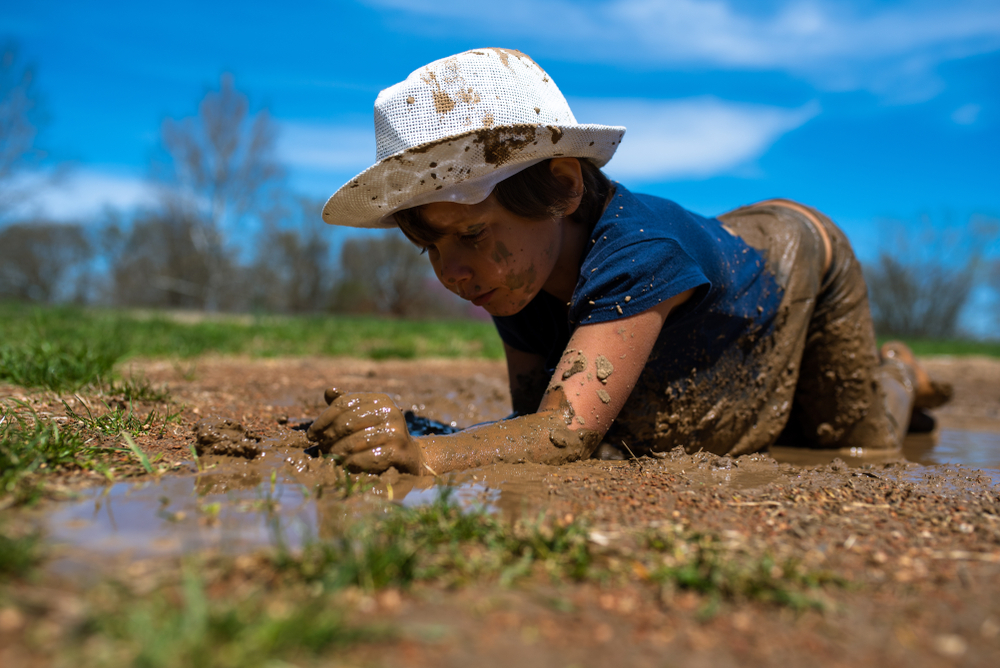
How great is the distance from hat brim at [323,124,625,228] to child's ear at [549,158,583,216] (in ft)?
0.11

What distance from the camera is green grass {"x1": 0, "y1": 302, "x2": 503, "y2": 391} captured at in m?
3.22

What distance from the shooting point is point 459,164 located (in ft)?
7.16

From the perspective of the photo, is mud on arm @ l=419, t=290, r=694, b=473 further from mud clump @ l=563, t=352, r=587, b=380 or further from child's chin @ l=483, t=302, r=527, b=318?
child's chin @ l=483, t=302, r=527, b=318

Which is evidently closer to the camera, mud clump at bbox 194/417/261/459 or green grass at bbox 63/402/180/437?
mud clump at bbox 194/417/261/459

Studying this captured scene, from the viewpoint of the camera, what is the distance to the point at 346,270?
29453 mm

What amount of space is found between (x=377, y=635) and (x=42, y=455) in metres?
1.30

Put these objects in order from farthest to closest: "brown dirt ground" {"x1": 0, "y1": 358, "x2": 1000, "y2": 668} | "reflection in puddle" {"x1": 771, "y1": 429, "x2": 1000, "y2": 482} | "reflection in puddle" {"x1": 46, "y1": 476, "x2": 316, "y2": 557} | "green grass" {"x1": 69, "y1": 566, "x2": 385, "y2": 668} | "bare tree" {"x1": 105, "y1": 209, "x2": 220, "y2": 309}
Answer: "bare tree" {"x1": 105, "y1": 209, "x2": 220, "y2": 309} < "reflection in puddle" {"x1": 771, "y1": 429, "x2": 1000, "y2": 482} < "reflection in puddle" {"x1": 46, "y1": 476, "x2": 316, "y2": 557} < "brown dirt ground" {"x1": 0, "y1": 358, "x2": 1000, "y2": 668} < "green grass" {"x1": 69, "y1": 566, "x2": 385, "y2": 668}

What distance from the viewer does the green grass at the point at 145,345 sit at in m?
3.22

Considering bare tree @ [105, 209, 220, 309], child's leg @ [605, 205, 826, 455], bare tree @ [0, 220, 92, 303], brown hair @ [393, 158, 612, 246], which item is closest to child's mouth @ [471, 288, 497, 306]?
brown hair @ [393, 158, 612, 246]

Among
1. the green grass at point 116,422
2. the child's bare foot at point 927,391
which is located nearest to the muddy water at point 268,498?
the green grass at point 116,422

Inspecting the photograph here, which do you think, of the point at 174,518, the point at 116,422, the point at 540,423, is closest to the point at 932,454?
the point at 540,423

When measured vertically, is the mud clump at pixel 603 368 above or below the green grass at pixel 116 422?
above

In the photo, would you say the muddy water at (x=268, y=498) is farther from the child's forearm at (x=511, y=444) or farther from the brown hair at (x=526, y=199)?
the brown hair at (x=526, y=199)

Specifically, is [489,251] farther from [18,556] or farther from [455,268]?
[18,556]
